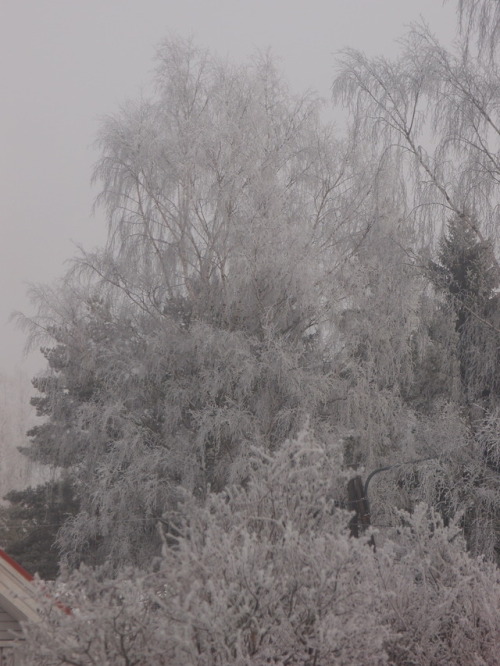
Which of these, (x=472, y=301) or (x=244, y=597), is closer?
(x=244, y=597)

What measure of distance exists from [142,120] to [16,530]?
45.7ft

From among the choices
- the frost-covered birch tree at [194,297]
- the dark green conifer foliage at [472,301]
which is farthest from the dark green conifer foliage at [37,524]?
the dark green conifer foliage at [472,301]

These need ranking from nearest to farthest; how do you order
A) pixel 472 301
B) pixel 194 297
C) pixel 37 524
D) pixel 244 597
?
pixel 244 597, pixel 472 301, pixel 194 297, pixel 37 524

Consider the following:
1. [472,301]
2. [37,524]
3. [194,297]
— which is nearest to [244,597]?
[472,301]

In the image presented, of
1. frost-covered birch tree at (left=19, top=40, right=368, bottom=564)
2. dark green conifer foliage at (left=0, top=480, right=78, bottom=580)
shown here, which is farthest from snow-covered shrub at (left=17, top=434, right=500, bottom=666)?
dark green conifer foliage at (left=0, top=480, right=78, bottom=580)

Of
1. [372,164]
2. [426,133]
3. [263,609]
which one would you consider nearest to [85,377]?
[372,164]

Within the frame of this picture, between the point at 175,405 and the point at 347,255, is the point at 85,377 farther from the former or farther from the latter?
the point at 347,255

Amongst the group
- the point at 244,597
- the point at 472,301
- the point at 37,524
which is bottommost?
the point at 244,597

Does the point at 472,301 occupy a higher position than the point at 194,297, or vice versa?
the point at 194,297

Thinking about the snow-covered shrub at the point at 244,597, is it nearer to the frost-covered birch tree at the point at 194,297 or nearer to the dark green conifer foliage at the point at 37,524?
the frost-covered birch tree at the point at 194,297

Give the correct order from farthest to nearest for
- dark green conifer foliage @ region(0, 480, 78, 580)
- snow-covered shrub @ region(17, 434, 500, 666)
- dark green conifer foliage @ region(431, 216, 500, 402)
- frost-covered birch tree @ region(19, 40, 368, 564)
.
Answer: dark green conifer foliage @ region(0, 480, 78, 580) < frost-covered birch tree @ region(19, 40, 368, 564) < dark green conifer foliage @ region(431, 216, 500, 402) < snow-covered shrub @ region(17, 434, 500, 666)

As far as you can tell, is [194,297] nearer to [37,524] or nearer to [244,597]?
[37,524]

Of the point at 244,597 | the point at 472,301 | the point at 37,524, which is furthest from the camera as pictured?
the point at 37,524

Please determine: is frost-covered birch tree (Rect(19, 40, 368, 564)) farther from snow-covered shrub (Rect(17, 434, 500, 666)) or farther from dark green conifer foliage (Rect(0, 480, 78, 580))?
snow-covered shrub (Rect(17, 434, 500, 666))
